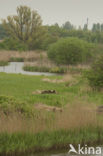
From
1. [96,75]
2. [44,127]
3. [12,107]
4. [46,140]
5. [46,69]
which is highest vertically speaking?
[96,75]

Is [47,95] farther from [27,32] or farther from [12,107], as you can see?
[27,32]

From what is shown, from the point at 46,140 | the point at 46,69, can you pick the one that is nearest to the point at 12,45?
the point at 46,69

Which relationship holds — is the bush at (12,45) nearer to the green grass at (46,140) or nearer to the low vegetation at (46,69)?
the low vegetation at (46,69)

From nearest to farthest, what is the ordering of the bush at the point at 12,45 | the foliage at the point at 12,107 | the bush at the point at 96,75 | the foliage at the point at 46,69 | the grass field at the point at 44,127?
the grass field at the point at 44,127 → the foliage at the point at 12,107 → the bush at the point at 96,75 → the foliage at the point at 46,69 → the bush at the point at 12,45

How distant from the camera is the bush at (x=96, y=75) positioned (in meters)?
14.0

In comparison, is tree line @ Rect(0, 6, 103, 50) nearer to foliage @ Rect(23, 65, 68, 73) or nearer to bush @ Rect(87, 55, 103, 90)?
foliage @ Rect(23, 65, 68, 73)

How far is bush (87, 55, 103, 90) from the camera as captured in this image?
1402 centimetres

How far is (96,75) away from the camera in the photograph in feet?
46.9

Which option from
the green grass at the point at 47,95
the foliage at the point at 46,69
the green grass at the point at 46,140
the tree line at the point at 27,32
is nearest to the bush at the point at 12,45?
the tree line at the point at 27,32

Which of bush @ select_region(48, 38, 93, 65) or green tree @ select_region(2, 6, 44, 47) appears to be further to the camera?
green tree @ select_region(2, 6, 44, 47)

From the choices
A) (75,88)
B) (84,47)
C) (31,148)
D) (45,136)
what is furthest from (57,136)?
(84,47)

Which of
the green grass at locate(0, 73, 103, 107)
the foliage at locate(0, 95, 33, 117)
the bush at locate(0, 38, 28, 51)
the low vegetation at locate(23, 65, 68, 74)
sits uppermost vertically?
the bush at locate(0, 38, 28, 51)

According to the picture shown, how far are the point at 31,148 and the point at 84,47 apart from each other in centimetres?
2346

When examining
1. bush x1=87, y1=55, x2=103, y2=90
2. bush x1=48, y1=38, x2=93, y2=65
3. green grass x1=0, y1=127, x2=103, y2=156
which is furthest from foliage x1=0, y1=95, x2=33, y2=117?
bush x1=48, y1=38, x2=93, y2=65
